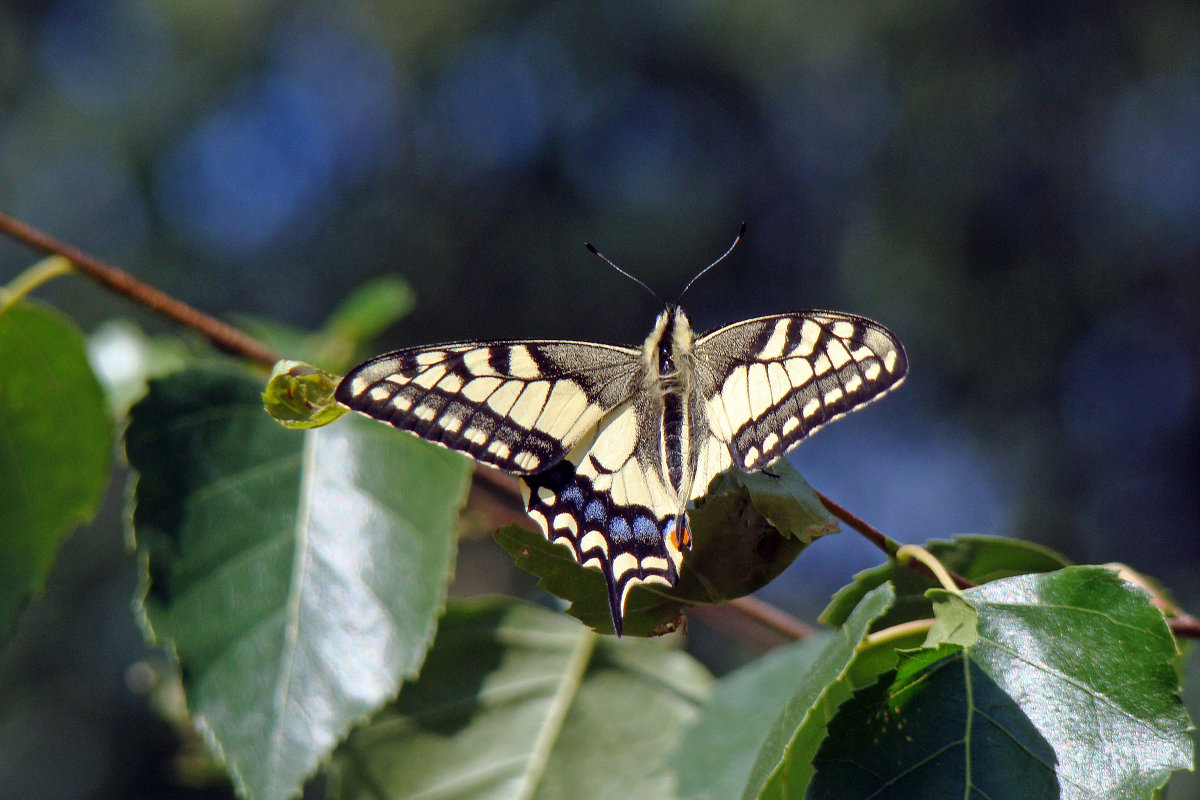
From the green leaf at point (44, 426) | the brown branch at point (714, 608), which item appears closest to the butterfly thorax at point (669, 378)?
the brown branch at point (714, 608)

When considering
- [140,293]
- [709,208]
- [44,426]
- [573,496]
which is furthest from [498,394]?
[709,208]

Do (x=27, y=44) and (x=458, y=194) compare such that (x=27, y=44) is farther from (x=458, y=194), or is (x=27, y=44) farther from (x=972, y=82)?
(x=972, y=82)

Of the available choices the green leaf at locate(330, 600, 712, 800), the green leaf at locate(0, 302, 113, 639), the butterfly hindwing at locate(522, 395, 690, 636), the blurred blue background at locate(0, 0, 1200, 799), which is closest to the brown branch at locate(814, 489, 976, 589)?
the butterfly hindwing at locate(522, 395, 690, 636)

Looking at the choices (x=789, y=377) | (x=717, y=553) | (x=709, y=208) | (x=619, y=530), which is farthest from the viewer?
(x=709, y=208)

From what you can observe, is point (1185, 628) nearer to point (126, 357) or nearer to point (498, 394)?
point (498, 394)

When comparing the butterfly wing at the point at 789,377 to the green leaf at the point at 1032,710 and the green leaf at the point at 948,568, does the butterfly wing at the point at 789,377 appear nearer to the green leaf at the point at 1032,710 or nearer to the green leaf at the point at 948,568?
the green leaf at the point at 948,568

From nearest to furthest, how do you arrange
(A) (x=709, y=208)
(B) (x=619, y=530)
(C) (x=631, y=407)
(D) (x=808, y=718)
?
(D) (x=808, y=718), (B) (x=619, y=530), (C) (x=631, y=407), (A) (x=709, y=208)

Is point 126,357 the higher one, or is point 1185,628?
point 1185,628
